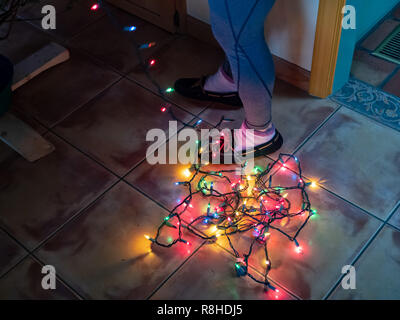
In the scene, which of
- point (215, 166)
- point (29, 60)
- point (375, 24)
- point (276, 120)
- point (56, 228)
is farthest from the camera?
point (375, 24)

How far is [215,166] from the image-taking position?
5.09 feet

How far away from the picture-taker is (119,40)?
79.1 inches

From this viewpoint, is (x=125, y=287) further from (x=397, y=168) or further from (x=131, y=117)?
(x=397, y=168)

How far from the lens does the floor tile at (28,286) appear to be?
1.27 metres

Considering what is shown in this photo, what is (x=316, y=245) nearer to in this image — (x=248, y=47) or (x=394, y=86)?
(x=248, y=47)

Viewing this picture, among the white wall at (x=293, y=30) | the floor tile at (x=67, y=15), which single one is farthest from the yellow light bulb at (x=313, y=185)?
the floor tile at (x=67, y=15)

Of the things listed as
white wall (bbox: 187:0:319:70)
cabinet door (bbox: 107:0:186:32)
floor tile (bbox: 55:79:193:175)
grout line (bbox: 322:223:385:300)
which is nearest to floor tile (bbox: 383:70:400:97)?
white wall (bbox: 187:0:319:70)

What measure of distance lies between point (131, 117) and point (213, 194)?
48 centimetres

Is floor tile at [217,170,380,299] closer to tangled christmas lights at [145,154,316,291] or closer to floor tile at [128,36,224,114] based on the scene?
tangled christmas lights at [145,154,316,291]

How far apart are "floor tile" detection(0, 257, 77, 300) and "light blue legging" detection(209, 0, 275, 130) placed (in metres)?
0.76

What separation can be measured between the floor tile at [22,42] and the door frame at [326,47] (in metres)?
1.17

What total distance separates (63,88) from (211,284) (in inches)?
40.6

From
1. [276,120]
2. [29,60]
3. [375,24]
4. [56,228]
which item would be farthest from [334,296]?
[29,60]
